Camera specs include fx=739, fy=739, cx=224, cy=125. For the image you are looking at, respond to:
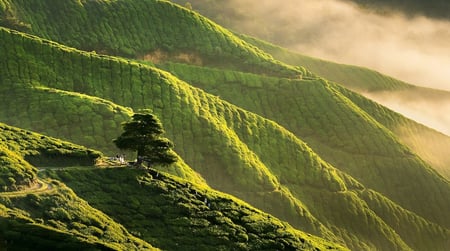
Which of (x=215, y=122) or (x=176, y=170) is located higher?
(x=215, y=122)

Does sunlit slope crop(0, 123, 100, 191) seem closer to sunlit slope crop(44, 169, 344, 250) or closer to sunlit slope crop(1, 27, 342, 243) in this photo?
sunlit slope crop(44, 169, 344, 250)

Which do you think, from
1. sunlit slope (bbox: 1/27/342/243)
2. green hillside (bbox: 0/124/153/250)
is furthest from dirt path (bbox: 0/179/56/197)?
sunlit slope (bbox: 1/27/342/243)

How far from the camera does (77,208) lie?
239 feet

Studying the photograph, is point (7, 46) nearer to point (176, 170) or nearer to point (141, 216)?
point (176, 170)

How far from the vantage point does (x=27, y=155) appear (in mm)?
85062

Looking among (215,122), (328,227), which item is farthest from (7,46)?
(328,227)

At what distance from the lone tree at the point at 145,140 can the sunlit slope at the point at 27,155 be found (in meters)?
5.89

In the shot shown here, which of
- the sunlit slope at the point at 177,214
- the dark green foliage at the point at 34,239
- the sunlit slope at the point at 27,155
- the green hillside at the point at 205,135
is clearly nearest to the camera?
the dark green foliage at the point at 34,239

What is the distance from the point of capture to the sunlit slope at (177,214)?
76812 millimetres

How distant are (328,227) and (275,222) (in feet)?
255

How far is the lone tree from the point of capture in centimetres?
8694

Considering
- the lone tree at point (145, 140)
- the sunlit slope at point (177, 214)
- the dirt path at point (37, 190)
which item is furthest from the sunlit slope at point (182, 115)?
the dirt path at point (37, 190)

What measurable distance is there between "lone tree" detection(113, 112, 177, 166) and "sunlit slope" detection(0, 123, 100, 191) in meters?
5.89

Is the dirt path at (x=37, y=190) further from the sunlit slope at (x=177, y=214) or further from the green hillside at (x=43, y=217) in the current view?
the sunlit slope at (x=177, y=214)
